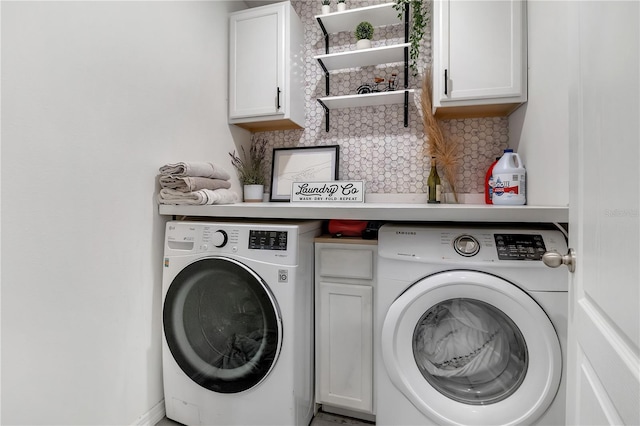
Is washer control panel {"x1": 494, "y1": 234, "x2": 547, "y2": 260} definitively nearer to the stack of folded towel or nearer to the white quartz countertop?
the white quartz countertop

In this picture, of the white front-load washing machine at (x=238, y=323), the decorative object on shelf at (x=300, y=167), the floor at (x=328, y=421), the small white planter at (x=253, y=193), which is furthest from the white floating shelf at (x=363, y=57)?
the floor at (x=328, y=421)

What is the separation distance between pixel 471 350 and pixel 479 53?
145cm

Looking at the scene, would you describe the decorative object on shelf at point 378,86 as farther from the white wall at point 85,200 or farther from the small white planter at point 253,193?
the white wall at point 85,200

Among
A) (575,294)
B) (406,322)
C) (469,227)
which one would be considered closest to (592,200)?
(575,294)

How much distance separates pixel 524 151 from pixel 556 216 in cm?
71

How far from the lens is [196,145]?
5.72 ft

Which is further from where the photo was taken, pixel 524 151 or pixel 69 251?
pixel 524 151

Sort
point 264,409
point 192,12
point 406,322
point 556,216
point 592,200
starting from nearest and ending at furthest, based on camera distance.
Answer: point 592,200 < point 556,216 < point 406,322 < point 264,409 < point 192,12

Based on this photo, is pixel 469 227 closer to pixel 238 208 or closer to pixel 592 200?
pixel 592 200

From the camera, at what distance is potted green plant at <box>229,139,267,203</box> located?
2.14 metres

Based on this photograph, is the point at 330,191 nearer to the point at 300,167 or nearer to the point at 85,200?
the point at 300,167

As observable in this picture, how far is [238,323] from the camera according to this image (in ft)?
4.35

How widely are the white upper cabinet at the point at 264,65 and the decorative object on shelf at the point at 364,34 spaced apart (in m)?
0.43

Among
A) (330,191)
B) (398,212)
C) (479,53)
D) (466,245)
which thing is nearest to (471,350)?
(466,245)
